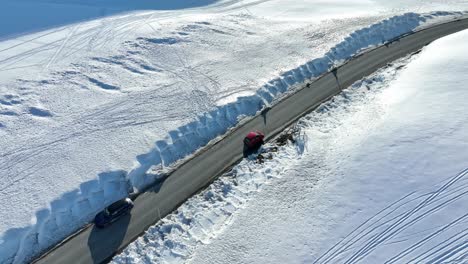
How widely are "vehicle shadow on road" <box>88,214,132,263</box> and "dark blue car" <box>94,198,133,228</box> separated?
0.97 feet

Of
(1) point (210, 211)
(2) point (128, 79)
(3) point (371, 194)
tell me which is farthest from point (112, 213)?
(2) point (128, 79)

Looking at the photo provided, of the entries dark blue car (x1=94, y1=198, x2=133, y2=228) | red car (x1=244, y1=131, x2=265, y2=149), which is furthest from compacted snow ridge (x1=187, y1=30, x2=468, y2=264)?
dark blue car (x1=94, y1=198, x2=133, y2=228)

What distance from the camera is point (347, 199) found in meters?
21.5

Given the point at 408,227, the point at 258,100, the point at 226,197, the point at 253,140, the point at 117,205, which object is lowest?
the point at 408,227

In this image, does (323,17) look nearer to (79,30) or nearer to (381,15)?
(381,15)

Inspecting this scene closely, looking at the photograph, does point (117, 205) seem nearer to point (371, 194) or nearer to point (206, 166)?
point (206, 166)

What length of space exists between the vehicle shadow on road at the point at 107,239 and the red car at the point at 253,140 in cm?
855

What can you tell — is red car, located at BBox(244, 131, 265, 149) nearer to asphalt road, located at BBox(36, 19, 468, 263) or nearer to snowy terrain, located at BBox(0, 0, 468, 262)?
asphalt road, located at BBox(36, 19, 468, 263)

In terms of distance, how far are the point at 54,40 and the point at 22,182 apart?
21488 mm

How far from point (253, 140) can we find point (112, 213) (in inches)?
382

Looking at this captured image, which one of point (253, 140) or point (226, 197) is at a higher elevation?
point (253, 140)

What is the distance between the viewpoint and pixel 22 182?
24.2m

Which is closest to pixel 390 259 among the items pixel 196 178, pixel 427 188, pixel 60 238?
pixel 427 188

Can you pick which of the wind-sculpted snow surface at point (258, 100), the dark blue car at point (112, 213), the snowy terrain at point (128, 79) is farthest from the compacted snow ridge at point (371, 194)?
the snowy terrain at point (128, 79)
